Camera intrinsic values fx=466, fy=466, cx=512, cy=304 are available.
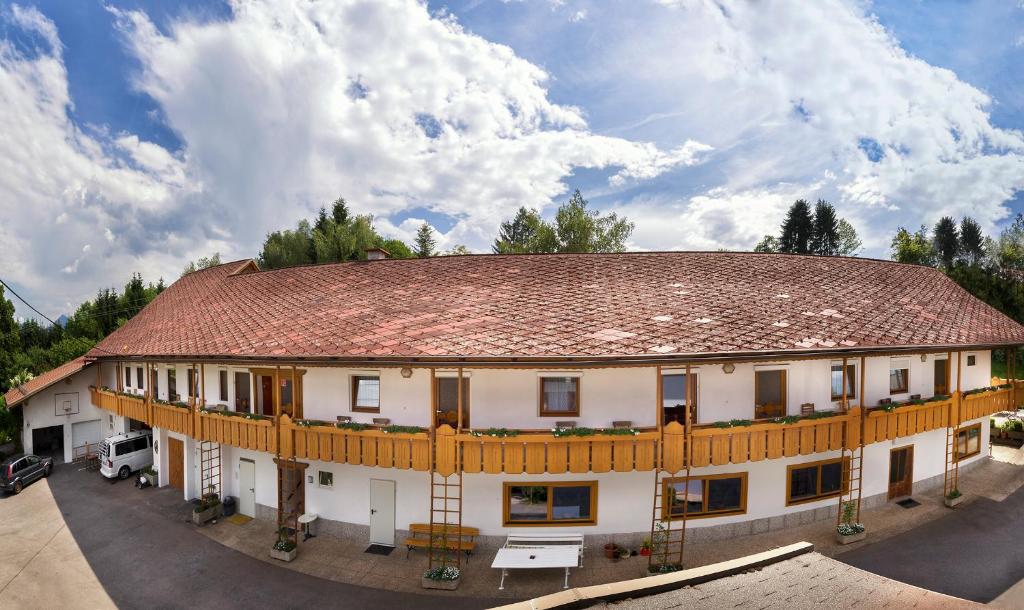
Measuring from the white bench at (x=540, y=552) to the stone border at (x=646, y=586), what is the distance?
5.35 meters

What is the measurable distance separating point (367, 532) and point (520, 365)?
304 inches

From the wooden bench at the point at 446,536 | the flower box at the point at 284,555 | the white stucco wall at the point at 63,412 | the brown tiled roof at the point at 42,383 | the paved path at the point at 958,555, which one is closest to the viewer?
the paved path at the point at 958,555

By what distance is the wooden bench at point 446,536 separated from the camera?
13133 millimetres

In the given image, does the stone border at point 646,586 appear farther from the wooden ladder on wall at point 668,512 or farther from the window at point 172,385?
the window at point 172,385

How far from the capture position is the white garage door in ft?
84.2

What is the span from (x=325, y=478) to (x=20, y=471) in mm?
17752

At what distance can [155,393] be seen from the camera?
806 inches

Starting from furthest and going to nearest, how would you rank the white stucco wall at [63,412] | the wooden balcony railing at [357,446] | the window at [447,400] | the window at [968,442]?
the white stucco wall at [63,412]
the window at [968,442]
the window at [447,400]
the wooden balcony railing at [357,446]

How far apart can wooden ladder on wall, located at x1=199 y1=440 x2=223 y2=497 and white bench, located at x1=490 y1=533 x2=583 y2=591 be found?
1166 centimetres

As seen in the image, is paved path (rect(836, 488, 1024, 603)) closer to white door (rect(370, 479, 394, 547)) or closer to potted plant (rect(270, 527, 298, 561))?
white door (rect(370, 479, 394, 547))

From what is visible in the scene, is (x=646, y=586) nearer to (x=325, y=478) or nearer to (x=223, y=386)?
(x=325, y=478)

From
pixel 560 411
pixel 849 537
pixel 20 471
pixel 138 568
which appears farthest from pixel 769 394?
pixel 20 471

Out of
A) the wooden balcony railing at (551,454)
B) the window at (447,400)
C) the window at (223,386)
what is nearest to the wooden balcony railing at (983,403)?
the wooden balcony railing at (551,454)

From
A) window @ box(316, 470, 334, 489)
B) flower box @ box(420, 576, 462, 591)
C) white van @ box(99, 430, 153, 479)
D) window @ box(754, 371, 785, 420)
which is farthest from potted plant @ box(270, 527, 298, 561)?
window @ box(754, 371, 785, 420)
